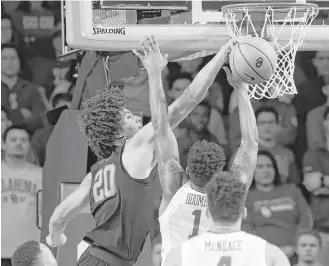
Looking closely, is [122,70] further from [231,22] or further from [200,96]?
[200,96]

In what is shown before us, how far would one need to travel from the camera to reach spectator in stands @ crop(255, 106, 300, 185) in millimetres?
8039

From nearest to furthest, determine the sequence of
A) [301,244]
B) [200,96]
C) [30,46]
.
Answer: [200,96] → [301,244] → [30,46]

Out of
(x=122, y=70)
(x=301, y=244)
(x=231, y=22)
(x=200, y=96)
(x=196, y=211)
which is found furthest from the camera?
(x=301, y=244)

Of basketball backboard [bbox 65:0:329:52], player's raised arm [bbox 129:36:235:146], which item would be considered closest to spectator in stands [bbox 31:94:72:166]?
basketball backboard [bbox 65:0:329:52]

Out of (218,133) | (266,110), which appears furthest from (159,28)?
(218,133)

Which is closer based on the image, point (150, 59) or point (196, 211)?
point (196, 211)

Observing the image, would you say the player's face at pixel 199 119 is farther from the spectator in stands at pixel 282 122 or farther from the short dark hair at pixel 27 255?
the short dark hair at pixel 27 255

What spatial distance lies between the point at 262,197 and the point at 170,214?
2.71m

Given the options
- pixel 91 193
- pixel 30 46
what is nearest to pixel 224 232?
pixel 91 193

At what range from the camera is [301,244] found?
24.4 ft

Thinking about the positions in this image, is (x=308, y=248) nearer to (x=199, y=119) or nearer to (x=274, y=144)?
(x=274, y=144)

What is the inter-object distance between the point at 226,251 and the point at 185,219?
3.20 ft

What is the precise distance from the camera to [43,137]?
349 inches

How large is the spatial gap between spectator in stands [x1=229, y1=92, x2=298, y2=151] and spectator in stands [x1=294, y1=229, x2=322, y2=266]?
1.04 metres
